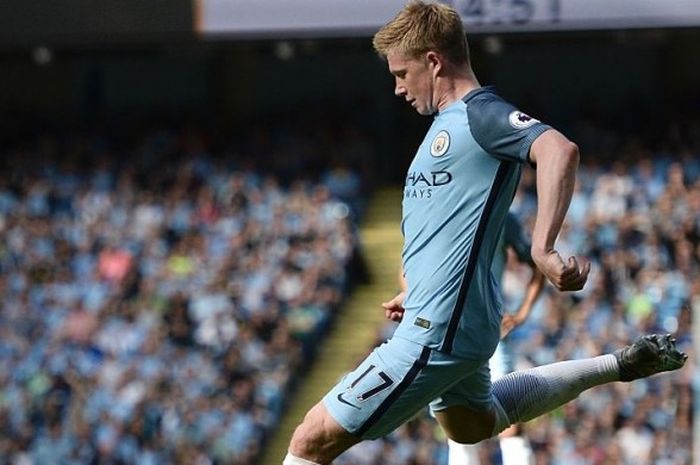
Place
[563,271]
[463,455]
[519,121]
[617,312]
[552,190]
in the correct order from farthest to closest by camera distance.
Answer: [617,312], [463,455], [519,121], [552,190], [563,271]

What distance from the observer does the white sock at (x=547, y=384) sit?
5539mm

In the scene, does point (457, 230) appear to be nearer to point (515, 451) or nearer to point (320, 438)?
Result: point (320, 438)

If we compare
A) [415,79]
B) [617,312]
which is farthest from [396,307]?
[617,312]

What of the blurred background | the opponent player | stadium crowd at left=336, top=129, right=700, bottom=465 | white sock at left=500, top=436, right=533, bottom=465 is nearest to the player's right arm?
the opponent player

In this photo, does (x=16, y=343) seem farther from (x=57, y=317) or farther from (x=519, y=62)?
(x=519, y=62)

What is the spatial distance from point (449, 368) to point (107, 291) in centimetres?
1292

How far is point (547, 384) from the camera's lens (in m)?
5.61

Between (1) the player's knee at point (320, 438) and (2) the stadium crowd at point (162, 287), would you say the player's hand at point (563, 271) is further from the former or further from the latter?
(2) the stadium crowd at point (162, 287)

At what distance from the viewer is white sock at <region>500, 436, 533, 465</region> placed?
22.8 ft

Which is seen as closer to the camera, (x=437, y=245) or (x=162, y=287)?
(x=437, y=245)

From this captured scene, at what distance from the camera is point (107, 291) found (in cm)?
1744

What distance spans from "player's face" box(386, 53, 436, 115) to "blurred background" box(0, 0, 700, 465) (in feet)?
25.8

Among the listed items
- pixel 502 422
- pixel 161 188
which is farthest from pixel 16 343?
pixel 502 422

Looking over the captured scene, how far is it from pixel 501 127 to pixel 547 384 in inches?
53.6
